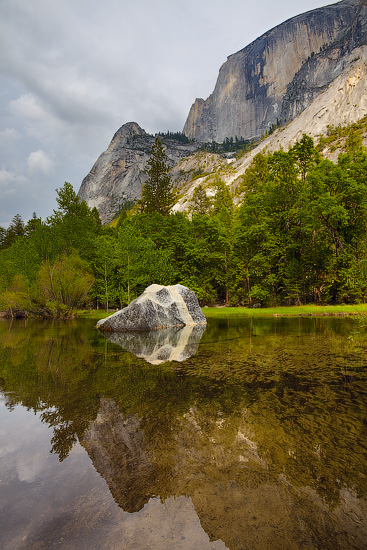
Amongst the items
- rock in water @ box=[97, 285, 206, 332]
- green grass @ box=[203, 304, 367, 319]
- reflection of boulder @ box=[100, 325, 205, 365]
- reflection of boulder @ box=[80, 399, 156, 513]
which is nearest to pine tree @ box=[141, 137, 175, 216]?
green grass @ box=[203, 304, 367, 319]

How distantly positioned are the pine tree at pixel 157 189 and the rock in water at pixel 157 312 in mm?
35081

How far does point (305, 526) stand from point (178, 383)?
4673mm

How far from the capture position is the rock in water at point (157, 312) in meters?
19.1

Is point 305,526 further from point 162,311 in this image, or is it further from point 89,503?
point 162,311

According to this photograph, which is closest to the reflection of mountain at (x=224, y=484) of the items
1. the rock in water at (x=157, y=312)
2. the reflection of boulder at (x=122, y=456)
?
the reflection of boulder at (x=122, y=456)

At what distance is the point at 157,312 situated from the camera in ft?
64.3

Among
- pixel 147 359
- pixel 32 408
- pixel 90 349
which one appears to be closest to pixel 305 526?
pixel 32 408

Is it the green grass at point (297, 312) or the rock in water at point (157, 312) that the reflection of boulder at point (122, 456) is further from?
the green grass at point (297, 312)

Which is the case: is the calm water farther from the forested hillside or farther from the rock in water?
the forested hillside

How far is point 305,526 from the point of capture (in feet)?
8.73

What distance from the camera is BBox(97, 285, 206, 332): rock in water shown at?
1908 centimetres

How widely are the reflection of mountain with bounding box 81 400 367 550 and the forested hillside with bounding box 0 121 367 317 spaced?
2689 cm

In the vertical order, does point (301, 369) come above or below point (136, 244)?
below

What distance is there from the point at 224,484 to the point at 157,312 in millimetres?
16472
